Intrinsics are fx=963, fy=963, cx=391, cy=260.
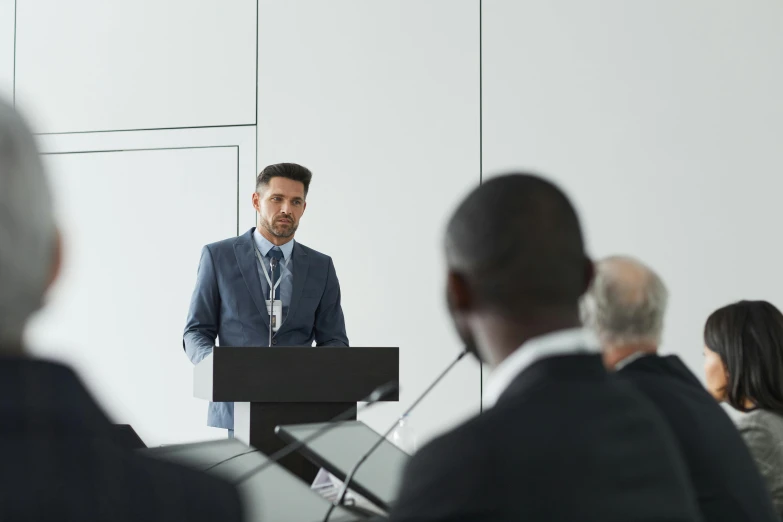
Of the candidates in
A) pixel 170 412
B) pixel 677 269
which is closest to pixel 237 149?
pixel 170 412

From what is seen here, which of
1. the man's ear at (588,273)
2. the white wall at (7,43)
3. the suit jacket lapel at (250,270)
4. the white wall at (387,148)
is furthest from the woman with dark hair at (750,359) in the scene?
the white wall at (7,43)

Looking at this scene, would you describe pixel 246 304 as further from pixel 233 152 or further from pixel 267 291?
pixel 233 152

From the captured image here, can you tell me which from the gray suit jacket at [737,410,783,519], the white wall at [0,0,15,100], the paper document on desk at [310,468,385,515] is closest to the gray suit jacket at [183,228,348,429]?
the paper document on desk at [310,468,385,515]

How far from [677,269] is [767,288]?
1.53 ft

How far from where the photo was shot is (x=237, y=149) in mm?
5844

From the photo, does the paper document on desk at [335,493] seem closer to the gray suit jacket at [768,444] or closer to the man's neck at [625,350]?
the man's neck at [625,350]

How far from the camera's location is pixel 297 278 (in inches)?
153

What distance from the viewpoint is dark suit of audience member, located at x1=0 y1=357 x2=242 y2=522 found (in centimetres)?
80

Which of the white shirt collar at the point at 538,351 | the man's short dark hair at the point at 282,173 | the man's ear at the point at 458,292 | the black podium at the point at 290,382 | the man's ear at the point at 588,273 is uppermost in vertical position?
the man's short dark hair at the point at 282,173

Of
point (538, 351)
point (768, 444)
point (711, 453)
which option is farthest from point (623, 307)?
point (768, 444)

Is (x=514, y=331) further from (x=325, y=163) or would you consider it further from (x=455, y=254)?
(x=325, y=163)

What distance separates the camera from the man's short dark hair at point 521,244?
1.23 metres

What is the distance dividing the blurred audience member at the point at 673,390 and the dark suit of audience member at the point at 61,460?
1.05 m

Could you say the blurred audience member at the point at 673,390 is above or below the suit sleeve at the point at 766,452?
above
